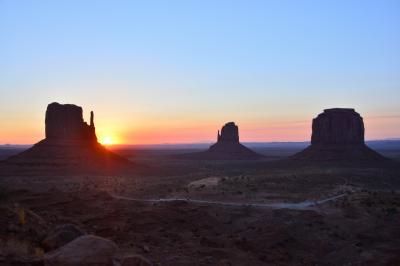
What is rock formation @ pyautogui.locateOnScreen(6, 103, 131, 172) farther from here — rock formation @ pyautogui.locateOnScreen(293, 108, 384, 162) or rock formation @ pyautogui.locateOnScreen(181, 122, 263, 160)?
rock formation @ pyautogui.locateOnScreen(181, 122, 263, 160)

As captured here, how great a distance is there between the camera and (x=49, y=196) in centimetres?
3612

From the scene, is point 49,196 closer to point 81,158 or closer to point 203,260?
point 203,260

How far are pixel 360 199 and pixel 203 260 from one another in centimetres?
1980

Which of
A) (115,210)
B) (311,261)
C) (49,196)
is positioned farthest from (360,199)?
(49,196)

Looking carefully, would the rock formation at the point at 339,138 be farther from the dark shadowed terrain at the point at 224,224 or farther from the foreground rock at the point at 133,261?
the foreground rock at the point at 133,261

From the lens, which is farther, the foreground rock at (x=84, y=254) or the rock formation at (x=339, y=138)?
the rock formation at (x=339, y=138)

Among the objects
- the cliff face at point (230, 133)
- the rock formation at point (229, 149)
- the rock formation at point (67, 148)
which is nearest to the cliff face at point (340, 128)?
the rock formation at point (229, 149)

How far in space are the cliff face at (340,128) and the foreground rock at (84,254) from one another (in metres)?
82.8

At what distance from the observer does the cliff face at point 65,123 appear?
253ft

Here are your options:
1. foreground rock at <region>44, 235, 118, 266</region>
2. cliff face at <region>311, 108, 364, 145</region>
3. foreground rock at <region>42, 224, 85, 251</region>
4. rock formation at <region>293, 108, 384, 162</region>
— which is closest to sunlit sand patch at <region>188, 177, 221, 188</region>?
foreground rock at <region>42, 224, 85, 251</region>

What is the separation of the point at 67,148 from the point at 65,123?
4653 millimetres

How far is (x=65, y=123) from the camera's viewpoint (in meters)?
77.7

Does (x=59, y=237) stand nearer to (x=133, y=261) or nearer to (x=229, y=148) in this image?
(x=133, y=261)

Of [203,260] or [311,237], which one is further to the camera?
[311,237]
